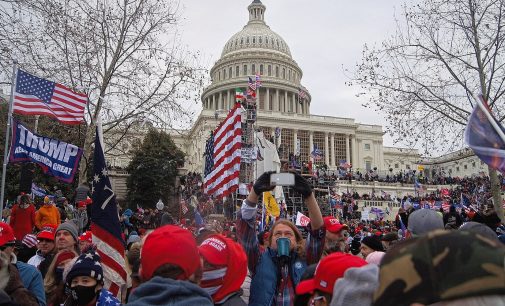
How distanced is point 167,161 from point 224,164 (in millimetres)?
30592

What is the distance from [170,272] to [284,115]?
7071 centimetres

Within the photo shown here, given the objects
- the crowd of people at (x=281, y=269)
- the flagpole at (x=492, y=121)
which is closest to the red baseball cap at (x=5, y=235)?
the crowd of people at (x=281, y=269)

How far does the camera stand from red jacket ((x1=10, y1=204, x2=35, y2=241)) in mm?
9101

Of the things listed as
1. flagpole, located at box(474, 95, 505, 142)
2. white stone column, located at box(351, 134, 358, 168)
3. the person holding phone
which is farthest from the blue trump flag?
white stone column, located at box(351, 134, 358, 168)

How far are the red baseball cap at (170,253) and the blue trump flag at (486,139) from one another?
2479mm

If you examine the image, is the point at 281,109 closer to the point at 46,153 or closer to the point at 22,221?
the point at 22,221

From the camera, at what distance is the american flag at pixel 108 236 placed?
3711mm

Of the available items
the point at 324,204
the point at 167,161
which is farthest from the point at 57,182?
the point at 324,204

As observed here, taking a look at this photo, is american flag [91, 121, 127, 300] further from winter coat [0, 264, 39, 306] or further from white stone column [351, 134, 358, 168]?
white stone column [351, 134, 358, 168]

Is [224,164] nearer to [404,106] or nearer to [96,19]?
[404,106]

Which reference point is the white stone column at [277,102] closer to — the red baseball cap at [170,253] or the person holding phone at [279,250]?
the person holding phone at [279,250]

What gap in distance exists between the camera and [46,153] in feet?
24.1

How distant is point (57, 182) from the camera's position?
32125 mm

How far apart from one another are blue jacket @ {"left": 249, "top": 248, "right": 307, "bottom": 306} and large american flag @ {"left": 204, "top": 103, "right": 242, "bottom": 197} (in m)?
6.98
